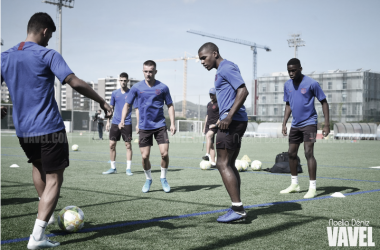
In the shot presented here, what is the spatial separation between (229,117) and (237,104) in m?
0.18

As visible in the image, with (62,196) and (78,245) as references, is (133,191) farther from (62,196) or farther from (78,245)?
(78,245)

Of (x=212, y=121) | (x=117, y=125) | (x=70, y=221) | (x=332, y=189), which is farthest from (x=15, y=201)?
(x=212, y=121)

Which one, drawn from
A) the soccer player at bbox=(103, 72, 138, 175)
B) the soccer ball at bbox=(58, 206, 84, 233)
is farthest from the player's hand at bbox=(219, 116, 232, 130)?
the soccer player at bbox=(103, 72, 138, 175)

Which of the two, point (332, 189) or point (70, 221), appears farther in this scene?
point (332, 189)

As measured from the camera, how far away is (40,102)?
135 inches

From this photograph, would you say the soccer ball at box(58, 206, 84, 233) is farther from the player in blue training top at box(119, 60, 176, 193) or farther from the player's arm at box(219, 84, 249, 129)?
the player in blue training top at box(119, 60, 176, 193)

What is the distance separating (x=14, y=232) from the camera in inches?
155

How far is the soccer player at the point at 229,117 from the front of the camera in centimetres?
453

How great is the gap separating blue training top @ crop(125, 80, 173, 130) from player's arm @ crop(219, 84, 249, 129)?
263 cm

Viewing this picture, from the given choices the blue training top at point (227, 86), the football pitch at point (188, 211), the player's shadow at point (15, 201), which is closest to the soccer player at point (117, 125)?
the football pitch at point (188, 211)

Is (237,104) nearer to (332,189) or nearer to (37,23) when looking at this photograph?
(37,23)

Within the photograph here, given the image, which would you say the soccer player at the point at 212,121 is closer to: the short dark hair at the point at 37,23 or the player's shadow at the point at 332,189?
the player's shadow at the point at 332,189

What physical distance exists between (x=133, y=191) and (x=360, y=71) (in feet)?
275
